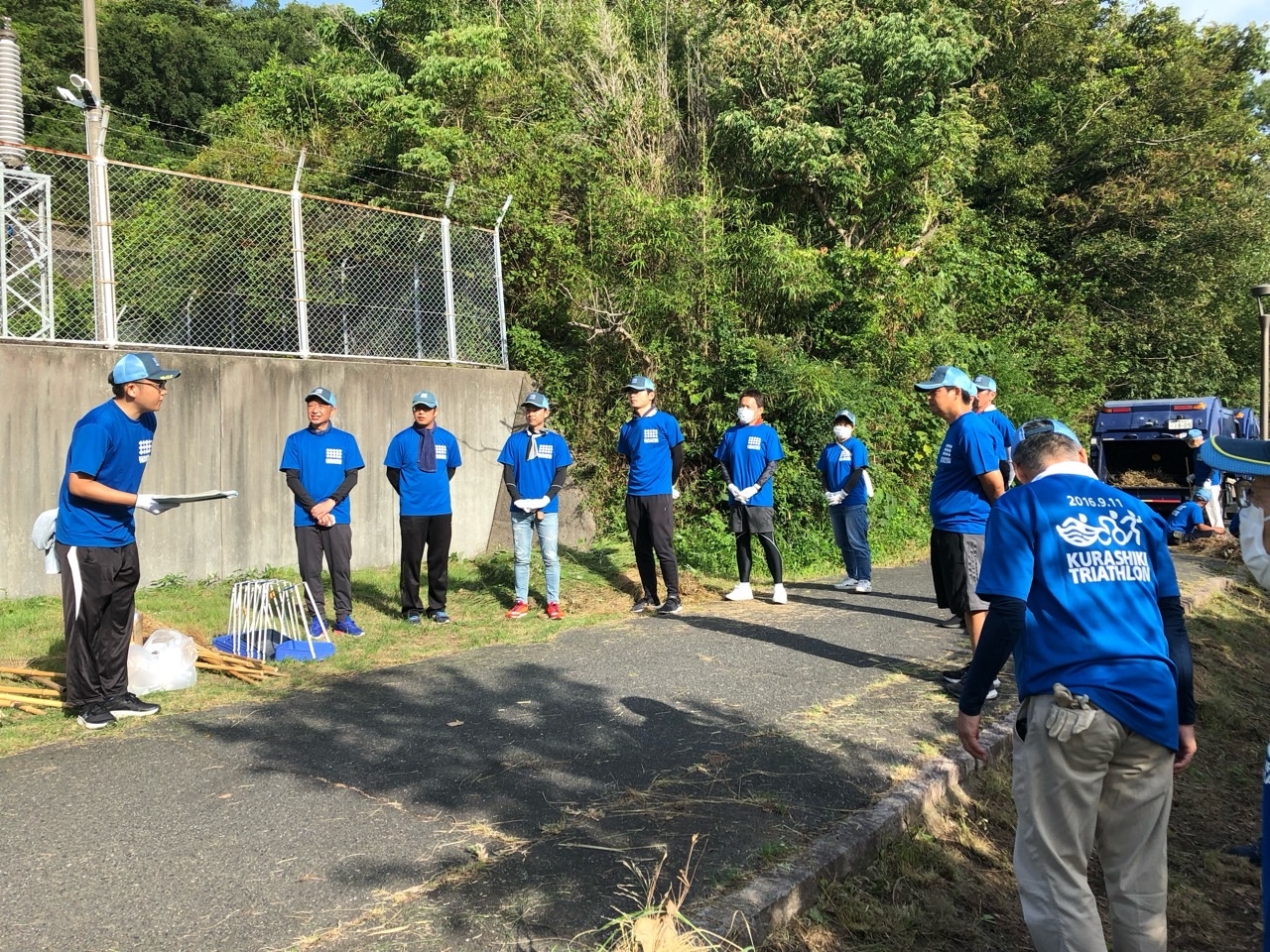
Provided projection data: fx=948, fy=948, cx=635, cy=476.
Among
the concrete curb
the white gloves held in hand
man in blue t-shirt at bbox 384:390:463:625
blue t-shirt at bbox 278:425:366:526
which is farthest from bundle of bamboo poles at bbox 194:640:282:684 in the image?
the concrete curb

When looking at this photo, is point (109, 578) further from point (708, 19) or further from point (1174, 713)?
point (708, 19)

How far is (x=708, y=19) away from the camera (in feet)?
54.3

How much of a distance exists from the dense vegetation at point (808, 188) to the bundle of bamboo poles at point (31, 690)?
22.8ft

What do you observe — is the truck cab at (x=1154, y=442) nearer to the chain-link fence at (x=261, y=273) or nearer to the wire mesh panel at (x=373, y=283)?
the chain-link fence at (x=261, y=273)

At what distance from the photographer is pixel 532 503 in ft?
27.7

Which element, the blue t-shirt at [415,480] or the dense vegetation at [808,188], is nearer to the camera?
the blue t-shirt at [415,480]

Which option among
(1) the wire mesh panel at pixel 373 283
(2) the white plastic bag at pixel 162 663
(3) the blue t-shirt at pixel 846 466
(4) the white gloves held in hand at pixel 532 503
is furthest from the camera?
(1) the wire mesh panel at pixel 373 283

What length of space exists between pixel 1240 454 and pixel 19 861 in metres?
4.58

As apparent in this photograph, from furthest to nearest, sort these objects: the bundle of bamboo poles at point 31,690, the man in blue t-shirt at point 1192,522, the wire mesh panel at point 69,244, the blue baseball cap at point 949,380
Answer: the man in blue t-shirt at point 1192,522 → the wire mesh panel at point 69,244 → the blue baseball cap at point 949,380 → the bundle of bamboo poles at point 31,690

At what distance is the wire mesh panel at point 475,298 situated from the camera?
12.3m

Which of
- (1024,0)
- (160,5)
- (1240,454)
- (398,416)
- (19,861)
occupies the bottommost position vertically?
(19,861)

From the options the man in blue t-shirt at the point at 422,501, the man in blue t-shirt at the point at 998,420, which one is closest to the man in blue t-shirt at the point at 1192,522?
the man in blue t-shirt at the point at 998,420

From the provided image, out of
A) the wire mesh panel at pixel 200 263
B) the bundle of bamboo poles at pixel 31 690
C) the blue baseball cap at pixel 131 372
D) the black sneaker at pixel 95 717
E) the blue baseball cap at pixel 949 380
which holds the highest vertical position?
the wire mesh panel at pixel 200 263

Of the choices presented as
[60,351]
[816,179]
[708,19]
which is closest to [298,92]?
[708,19]
